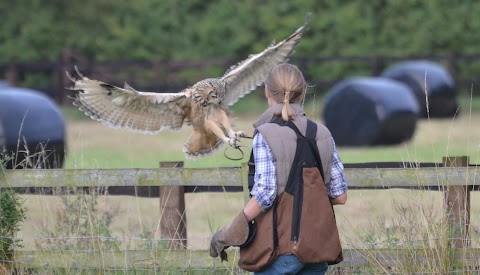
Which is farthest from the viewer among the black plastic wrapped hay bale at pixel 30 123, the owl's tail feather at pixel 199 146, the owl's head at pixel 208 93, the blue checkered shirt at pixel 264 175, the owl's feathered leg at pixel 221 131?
the black plastic wrapped hay bale at pixel 30 123

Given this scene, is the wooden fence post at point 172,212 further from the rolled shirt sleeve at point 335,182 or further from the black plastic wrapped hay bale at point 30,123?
the black plastic wrapped hay bale at point 30,123

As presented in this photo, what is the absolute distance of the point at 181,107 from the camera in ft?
24.3

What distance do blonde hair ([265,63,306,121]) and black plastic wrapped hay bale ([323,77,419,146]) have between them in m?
15.0

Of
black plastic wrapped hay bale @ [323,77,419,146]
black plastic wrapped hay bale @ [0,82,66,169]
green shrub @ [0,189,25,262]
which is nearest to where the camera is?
green shrub @ [0,189,25,262]

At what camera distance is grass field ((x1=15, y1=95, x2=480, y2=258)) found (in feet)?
21.3

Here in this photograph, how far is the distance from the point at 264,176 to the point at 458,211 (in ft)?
6.17

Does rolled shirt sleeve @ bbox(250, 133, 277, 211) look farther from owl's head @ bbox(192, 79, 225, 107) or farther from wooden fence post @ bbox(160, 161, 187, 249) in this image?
owl's head @ bbox(192, 79, 225, 107)

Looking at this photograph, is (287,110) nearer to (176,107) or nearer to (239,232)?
(239,232)

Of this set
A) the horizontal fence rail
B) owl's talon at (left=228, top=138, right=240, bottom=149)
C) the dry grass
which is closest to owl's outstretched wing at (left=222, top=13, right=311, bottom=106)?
the dry grass

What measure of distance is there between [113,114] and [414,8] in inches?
1003

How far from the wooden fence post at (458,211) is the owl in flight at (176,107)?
151cm

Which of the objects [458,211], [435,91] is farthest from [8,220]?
[435,91]

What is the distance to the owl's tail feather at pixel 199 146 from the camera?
288 inches

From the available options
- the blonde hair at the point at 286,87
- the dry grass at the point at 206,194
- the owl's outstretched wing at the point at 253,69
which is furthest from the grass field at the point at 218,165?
the blonde hair at the point at 286,87
